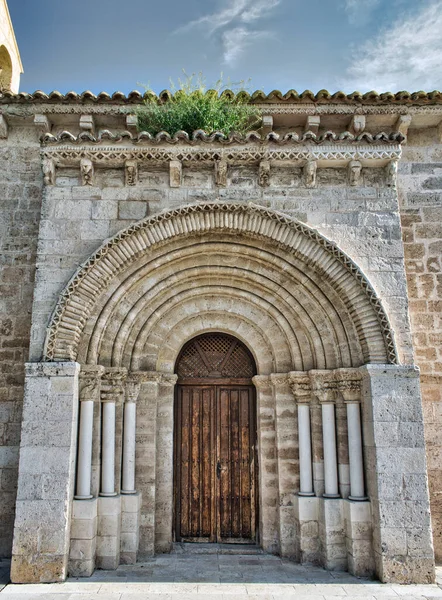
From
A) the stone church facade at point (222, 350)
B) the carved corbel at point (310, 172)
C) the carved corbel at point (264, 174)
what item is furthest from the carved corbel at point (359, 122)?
the carved corbel at point (264, 174)

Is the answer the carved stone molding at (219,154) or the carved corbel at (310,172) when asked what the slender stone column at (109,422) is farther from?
the carved corbel at (310,172)

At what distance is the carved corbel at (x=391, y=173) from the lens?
6.11m

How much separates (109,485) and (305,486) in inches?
90.9

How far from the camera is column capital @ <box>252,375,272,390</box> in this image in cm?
637

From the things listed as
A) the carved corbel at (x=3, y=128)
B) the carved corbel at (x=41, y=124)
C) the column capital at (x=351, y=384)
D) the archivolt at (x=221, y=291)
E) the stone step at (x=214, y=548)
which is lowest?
the stone step at (x=214, y=548)

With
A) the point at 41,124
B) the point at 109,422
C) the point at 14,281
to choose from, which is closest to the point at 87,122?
the point at 41,124

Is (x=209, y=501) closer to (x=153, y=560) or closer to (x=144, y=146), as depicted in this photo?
(x=153, y=560)

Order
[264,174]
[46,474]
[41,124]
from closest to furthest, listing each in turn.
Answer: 1. [46,474]
2. [264,174]
3. [41,124]

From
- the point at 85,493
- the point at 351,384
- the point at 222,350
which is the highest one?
the point at 222,350

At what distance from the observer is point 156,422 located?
6.24 m

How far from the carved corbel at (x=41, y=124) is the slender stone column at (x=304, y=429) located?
4921mm

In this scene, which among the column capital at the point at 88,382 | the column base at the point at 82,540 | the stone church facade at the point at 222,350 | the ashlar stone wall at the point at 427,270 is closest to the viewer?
the column base at the point at 82,540

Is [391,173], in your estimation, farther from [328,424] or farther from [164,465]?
[164,465]

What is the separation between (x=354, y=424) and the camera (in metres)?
5.68
